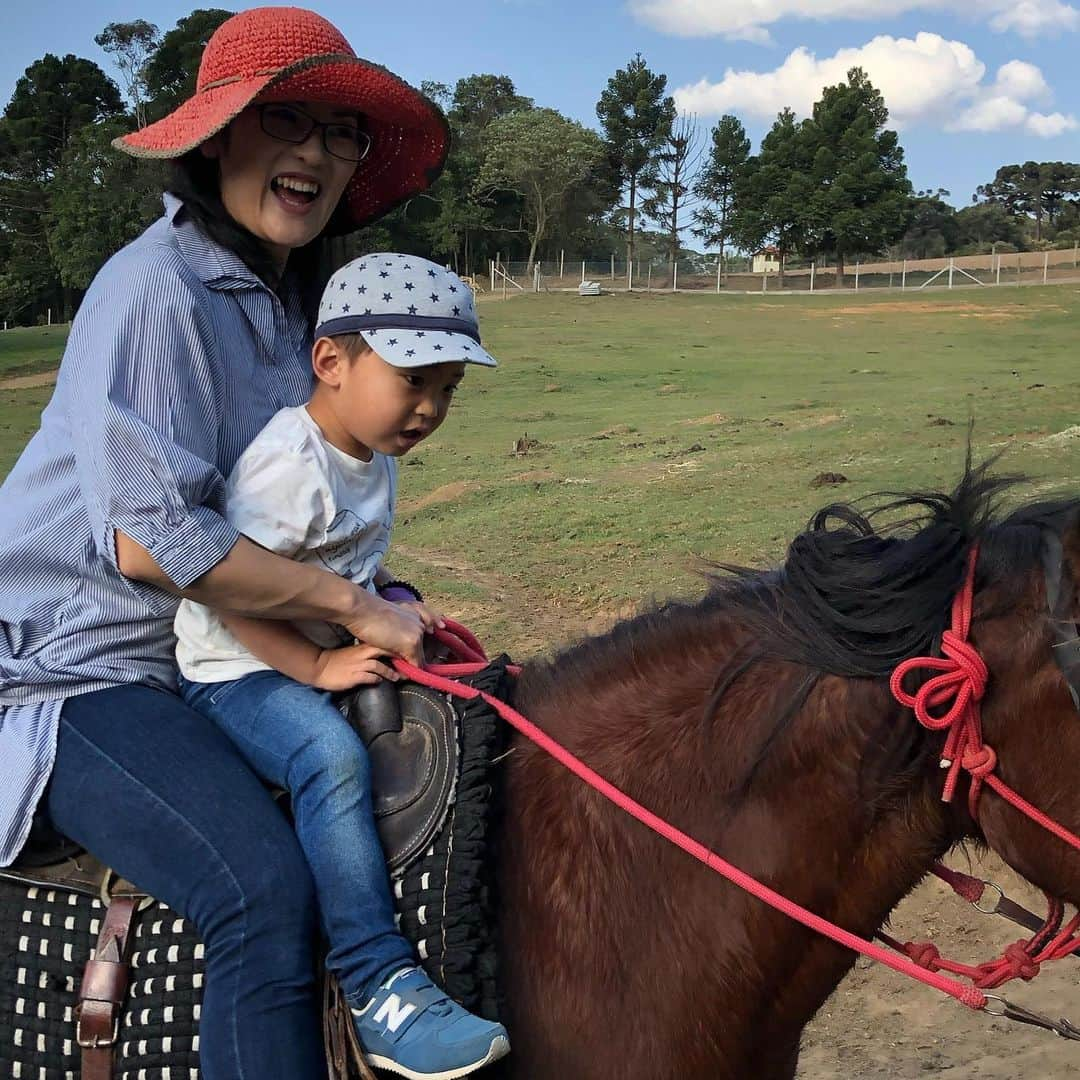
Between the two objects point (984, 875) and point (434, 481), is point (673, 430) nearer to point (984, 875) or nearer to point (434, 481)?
point (434, 481)

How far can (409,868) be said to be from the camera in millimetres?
2010

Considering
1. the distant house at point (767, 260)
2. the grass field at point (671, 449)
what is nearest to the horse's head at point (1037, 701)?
the grass field at point (671, 449)

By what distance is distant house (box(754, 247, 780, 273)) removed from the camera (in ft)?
207

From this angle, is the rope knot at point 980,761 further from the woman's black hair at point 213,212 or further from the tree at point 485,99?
the tree at point 485,99

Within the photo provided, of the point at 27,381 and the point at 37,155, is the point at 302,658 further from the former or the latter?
the point at 37,155

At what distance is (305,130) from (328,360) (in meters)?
0.55

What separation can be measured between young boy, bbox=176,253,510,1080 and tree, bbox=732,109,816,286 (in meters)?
57.7

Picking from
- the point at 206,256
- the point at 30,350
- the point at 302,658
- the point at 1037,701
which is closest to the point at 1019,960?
the point at 1037,701

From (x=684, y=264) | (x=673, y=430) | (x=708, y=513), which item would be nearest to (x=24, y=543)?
(x=708, y=513)

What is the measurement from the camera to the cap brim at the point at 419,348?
206 centimetres

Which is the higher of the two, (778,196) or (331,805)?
(778,196)

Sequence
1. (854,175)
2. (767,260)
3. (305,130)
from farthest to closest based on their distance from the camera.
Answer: (767,260), (854,175), (305,130)

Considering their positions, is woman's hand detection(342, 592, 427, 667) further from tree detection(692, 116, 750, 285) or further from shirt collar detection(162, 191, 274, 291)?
tree detection(692, 116, 750, 285)

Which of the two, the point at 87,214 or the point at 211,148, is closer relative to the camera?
the point at 211,148
